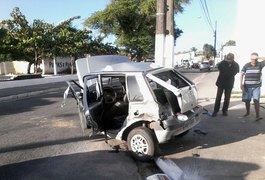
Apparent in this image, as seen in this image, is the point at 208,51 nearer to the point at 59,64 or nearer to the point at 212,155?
the point at 59,64

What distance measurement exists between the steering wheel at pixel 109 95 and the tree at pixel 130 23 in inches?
1429

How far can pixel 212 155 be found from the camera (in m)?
6.81

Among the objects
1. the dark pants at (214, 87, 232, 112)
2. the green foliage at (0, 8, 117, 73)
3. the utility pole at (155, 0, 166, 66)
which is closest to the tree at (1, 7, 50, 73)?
the green foliage at (0, 8, 117, 73)

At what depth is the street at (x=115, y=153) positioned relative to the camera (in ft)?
19.7

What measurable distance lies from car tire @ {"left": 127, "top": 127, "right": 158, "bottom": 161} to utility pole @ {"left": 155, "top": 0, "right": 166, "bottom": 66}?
571 centimetres

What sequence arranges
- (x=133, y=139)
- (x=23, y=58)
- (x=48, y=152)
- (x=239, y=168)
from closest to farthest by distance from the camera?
(x=239, y=168), (x=133, y=139), (x=48, y=152), (x=23, y=58)

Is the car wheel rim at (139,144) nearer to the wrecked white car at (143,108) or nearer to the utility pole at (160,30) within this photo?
the wrecked white car at (143,108)

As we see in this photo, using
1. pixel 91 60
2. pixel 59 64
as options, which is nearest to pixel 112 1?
pixel 59 64

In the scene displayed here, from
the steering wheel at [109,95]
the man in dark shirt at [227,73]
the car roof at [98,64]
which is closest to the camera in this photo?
the car roof at [98,64]

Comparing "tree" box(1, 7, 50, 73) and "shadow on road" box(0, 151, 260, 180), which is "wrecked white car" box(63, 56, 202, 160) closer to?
"shadow on road" box(0, 151, 260, 180)

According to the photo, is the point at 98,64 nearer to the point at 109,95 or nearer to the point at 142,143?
the point at 109,95

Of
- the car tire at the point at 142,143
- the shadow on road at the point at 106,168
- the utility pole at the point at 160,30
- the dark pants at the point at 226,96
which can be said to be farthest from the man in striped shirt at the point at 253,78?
the car tire at the point at 142,143

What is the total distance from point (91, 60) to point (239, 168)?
20.3ft

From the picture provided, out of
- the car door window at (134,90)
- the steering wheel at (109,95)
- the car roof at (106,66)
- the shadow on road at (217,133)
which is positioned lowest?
the shadow on road at (217,133)
